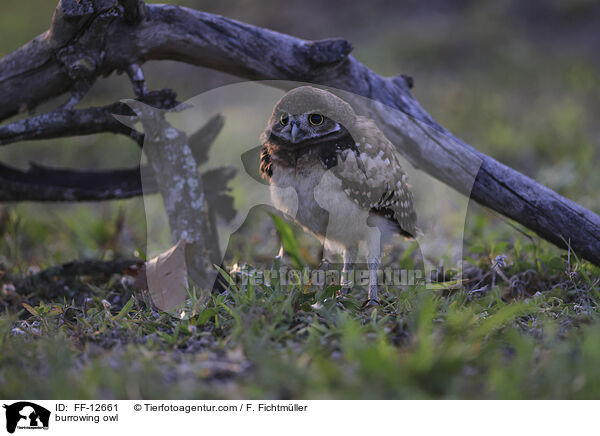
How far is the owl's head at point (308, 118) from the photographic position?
2.74 metres

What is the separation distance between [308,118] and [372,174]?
19.1 inches

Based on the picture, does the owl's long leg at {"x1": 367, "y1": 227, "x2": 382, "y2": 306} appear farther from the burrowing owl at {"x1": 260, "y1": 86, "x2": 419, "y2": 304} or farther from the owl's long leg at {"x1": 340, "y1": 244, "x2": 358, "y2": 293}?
the owl's long leg at {"x1": 340, "y1": 244, "x2": 358, "y2": 293}

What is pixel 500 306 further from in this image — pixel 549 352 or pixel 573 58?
pixel 573 58

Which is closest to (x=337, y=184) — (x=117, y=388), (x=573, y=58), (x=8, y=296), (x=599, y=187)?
(x=117, y=388)

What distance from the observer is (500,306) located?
9.28 feet

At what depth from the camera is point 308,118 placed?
2775 mm

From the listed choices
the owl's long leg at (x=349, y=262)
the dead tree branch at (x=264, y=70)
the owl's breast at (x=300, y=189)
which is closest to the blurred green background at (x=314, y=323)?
the owl's long leg at (x=349, y=262)

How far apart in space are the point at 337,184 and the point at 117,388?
5.13 ft

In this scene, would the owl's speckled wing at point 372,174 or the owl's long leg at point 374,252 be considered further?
the owl's long leg at point 374,252
